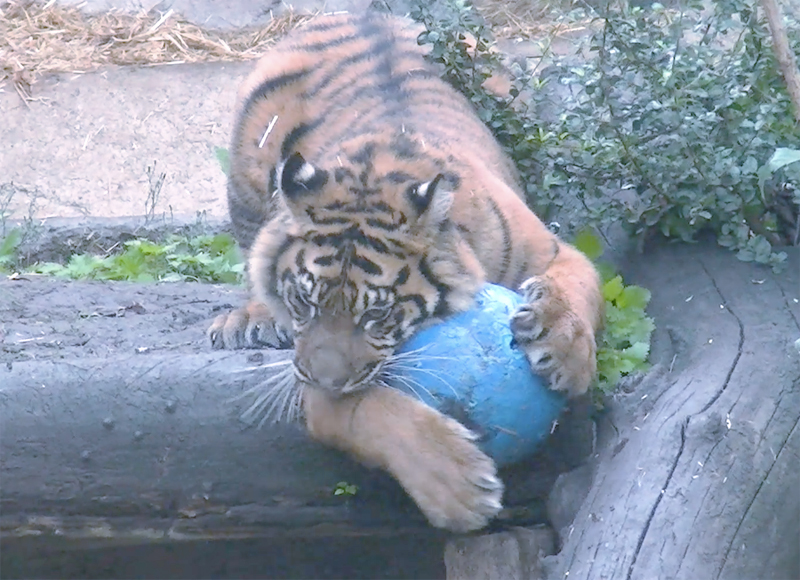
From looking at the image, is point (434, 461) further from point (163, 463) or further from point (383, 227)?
point (163, 463)

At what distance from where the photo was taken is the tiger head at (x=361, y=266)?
2.77 meters

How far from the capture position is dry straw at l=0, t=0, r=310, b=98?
334 inches

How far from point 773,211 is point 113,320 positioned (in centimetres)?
231

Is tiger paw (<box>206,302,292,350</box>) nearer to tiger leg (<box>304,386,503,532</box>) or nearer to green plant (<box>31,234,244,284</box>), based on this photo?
tiger leg (<box>304,386,503,532</box>)

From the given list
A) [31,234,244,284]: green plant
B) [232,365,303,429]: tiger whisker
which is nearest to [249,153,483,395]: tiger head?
[232,365,303,429]: tiger whisker

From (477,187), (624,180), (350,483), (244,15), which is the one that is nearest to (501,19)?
(244,15)

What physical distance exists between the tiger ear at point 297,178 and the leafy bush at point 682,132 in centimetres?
112

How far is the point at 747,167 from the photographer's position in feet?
11.4

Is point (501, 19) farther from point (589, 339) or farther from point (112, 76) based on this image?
point (589, 339)

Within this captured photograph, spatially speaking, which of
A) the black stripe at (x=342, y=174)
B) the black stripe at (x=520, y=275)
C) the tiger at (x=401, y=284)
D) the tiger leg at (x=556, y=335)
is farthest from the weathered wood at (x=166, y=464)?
the black stripe at (x=520, y=275)

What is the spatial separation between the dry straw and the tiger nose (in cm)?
610

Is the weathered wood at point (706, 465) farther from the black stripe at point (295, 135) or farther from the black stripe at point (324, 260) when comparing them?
the black stripe at point (295, 135)

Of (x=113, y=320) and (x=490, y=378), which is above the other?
(x=490, y=378)

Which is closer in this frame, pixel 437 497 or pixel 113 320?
pixel 437 497
